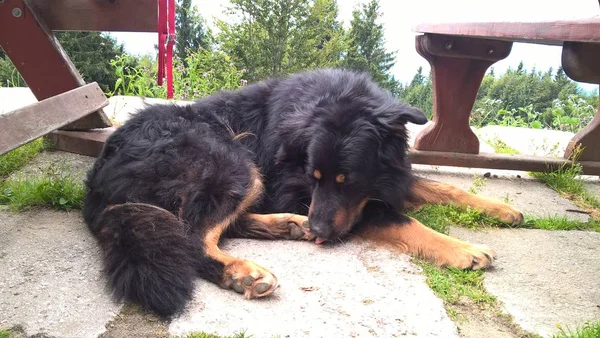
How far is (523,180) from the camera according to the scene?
4.32 meters

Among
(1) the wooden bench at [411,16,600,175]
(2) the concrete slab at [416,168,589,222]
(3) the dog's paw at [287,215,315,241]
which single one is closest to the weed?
(2) the concrete slab at [416,168,589,222]

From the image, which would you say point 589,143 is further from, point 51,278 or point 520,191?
point 51,278

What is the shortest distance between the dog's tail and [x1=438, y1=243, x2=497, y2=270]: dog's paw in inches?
50.5

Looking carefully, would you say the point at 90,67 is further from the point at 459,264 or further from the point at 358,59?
the point at 459,264

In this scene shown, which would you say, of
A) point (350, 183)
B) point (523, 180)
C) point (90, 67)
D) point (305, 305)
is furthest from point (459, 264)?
point (90, 67)

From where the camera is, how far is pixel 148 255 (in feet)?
7.06

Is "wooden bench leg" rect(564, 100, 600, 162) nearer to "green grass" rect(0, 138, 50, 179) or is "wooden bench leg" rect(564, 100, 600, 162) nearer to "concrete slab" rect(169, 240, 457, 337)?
"concrete slab" rect(169, 240, 457, 337)

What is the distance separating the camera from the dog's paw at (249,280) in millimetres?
2184

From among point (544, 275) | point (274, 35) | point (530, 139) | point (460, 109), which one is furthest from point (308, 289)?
point (274, 35)

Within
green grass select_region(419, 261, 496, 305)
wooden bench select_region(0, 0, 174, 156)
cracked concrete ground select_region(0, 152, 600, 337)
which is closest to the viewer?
cracked concrete ground select_region(0, 152, 600, 337)

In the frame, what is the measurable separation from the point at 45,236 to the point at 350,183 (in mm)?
1675

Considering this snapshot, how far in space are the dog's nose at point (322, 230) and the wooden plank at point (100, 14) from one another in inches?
73.7

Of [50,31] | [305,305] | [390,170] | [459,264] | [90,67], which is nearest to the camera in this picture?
[305,305]

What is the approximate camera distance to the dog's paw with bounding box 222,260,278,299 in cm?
218
